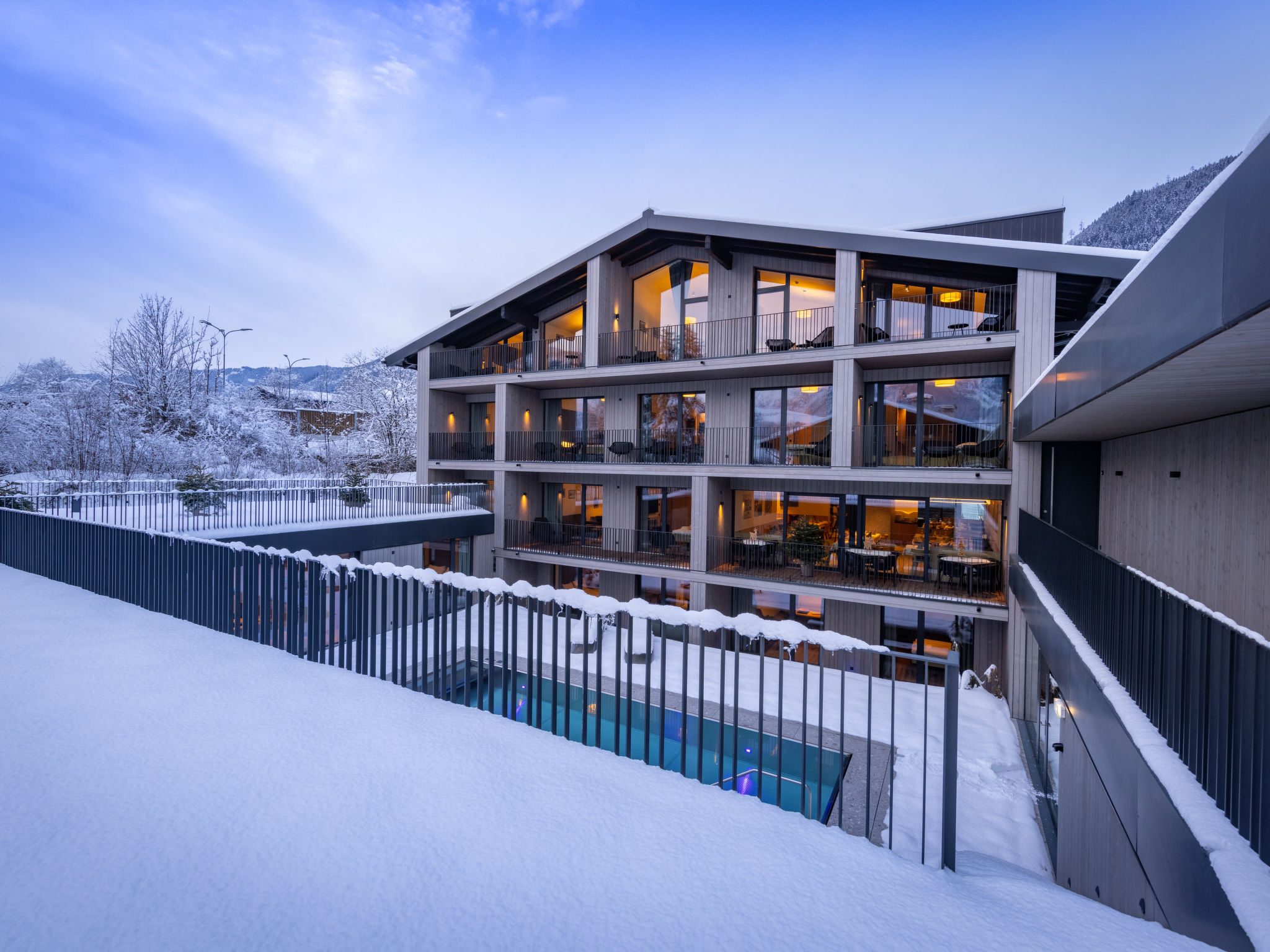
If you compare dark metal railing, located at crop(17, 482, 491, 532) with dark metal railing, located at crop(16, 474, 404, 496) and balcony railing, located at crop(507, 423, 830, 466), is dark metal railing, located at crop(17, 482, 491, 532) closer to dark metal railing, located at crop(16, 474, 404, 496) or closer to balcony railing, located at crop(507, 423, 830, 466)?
dark metal railing, located at crop(16, 474, 404, 496)

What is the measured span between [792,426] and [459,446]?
12098mm

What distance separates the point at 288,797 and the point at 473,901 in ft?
5.04

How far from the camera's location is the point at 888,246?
12.7m

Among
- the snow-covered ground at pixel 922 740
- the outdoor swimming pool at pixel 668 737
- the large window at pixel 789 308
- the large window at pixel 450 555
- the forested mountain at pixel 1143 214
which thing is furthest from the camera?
the forested mountain at pixel 1143 214

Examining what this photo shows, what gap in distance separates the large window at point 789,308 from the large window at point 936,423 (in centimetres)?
228

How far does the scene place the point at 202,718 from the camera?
4.28 metres

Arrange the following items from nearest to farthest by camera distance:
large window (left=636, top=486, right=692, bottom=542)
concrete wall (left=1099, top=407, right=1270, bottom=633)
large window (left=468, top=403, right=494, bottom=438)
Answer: concrete wall (left=1099, top=407, right=1270, bottom=633)
large window (left=636, top=486, right=692, bottom=542)
large window (left=468, top=403, right=494, bottom=438)

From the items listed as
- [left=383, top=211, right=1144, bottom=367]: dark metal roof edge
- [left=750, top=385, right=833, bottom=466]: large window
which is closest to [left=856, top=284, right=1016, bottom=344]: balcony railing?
[left=383, top=211, right=1144, bottom=367]: dark metal roof edge

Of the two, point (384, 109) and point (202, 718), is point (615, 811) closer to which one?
point (202, 718)

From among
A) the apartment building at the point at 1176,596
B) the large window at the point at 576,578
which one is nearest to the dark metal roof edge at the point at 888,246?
the apartment building at the point at 1176,596

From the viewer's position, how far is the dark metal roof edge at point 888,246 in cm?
1110

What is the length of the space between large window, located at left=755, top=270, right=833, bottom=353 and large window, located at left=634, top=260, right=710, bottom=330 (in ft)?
5.54

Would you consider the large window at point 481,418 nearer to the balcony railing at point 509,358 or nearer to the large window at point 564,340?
the balcony railing at point 509,358

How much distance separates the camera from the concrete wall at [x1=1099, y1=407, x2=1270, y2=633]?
5539mm
